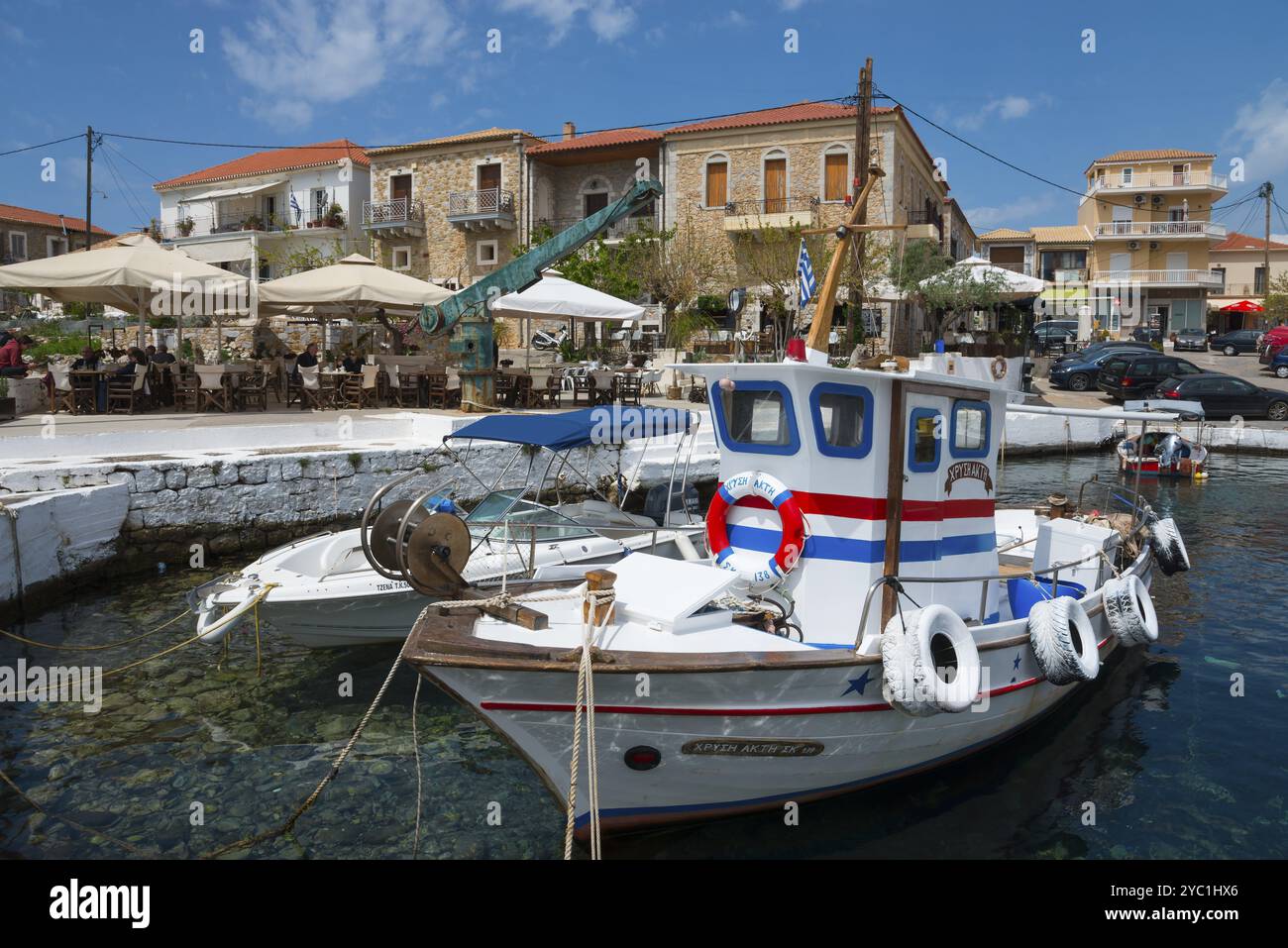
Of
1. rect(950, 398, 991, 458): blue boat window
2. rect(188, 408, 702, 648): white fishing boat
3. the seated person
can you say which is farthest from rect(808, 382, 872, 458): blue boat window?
the seated person

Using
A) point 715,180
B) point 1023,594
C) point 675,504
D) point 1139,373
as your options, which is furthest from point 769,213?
point 1023,594

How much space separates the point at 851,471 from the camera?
19.9 feet

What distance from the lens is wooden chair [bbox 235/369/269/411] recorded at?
17438mm

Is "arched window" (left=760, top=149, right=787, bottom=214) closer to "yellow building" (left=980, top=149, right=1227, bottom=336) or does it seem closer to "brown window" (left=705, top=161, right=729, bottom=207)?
"brown window" (left=705, top=161, right=729, bottom=207)

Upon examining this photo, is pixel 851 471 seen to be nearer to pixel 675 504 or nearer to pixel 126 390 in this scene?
pixel 675 504

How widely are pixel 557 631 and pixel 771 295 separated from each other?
87.8 ft

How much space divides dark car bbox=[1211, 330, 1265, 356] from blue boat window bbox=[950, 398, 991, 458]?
3913 cm

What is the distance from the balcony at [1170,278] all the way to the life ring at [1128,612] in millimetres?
49322

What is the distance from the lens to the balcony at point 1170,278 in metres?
49.3

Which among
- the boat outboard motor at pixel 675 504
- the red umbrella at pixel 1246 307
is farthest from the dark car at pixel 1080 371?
the red umbrella at pixel 1246 307

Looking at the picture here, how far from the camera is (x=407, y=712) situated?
7598mm

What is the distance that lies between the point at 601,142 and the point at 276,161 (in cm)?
1776
